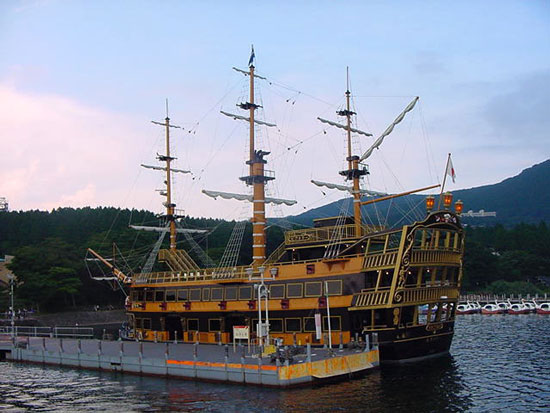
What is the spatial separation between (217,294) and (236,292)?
6.44 ft

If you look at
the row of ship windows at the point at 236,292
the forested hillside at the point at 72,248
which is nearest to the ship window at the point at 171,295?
the row of ship windows at the point at 236,292

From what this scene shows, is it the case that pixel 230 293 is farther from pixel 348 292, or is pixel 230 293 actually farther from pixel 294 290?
pixel 348 292

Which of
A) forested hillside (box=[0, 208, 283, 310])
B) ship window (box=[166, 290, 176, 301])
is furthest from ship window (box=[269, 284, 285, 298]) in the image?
forested hillside (box=[0, 208, 283, 310])

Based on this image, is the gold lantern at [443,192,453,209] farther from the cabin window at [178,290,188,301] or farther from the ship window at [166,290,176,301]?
the ship window at [166,290,176,301]

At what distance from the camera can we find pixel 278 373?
27188 mm

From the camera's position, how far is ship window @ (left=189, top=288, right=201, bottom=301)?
44000mm

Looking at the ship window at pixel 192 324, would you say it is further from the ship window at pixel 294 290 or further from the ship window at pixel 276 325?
the ship window at pixel 294 290

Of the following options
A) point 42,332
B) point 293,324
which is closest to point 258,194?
point 293,324

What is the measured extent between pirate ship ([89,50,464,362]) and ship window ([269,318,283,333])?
2.6 inches

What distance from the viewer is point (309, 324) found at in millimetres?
37188

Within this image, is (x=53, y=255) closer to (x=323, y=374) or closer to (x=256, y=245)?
(x=256, y=245)

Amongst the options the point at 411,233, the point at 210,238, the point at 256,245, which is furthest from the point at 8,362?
the point at 210,238

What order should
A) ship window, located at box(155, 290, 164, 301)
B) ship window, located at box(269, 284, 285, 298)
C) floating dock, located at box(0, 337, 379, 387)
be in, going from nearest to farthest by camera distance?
floating dock, located at box(0, 337, 379, 387), ship window, located at box(269, 284, 285, 298), ship window, located at box(155, 290, 164, 301)

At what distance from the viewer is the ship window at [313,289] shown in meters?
36.8
